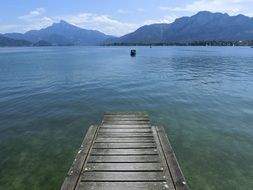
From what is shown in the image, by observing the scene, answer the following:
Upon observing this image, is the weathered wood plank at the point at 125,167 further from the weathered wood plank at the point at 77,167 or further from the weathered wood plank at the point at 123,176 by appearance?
the weathered wood plank at the point at 77,167

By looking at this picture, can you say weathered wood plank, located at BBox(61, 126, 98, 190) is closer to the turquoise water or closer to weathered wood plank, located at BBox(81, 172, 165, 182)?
weathered wood plank, located at BBox(81, 172, 165, 182)

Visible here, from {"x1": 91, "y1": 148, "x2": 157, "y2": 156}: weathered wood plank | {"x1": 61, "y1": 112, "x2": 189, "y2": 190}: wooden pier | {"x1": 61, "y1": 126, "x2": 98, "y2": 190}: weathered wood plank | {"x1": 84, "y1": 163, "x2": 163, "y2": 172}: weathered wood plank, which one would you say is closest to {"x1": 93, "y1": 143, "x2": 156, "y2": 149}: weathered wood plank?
{"x1": 61, "y1": 112, "x2": 189, "y2": 190}: wooden pier

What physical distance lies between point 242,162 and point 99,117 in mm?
12943

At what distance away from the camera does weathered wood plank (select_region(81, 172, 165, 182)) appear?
8508 millimetres

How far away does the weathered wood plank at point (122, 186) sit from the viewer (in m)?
8.09

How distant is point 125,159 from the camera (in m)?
9.95

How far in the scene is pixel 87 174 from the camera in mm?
8859

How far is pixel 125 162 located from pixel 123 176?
994 millimetres

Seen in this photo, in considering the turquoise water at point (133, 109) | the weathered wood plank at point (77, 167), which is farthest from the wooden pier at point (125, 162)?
the turquoise water at point (133, 109)

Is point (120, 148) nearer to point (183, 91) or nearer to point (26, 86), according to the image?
point (183, 91)

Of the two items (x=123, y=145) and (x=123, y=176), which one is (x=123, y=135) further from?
(x=123, y=176)

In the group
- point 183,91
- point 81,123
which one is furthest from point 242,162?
point 183,91

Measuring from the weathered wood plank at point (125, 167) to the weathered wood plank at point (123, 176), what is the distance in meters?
0.23

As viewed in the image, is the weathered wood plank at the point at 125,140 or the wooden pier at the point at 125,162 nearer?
the wooden pier at the point at 125,162
